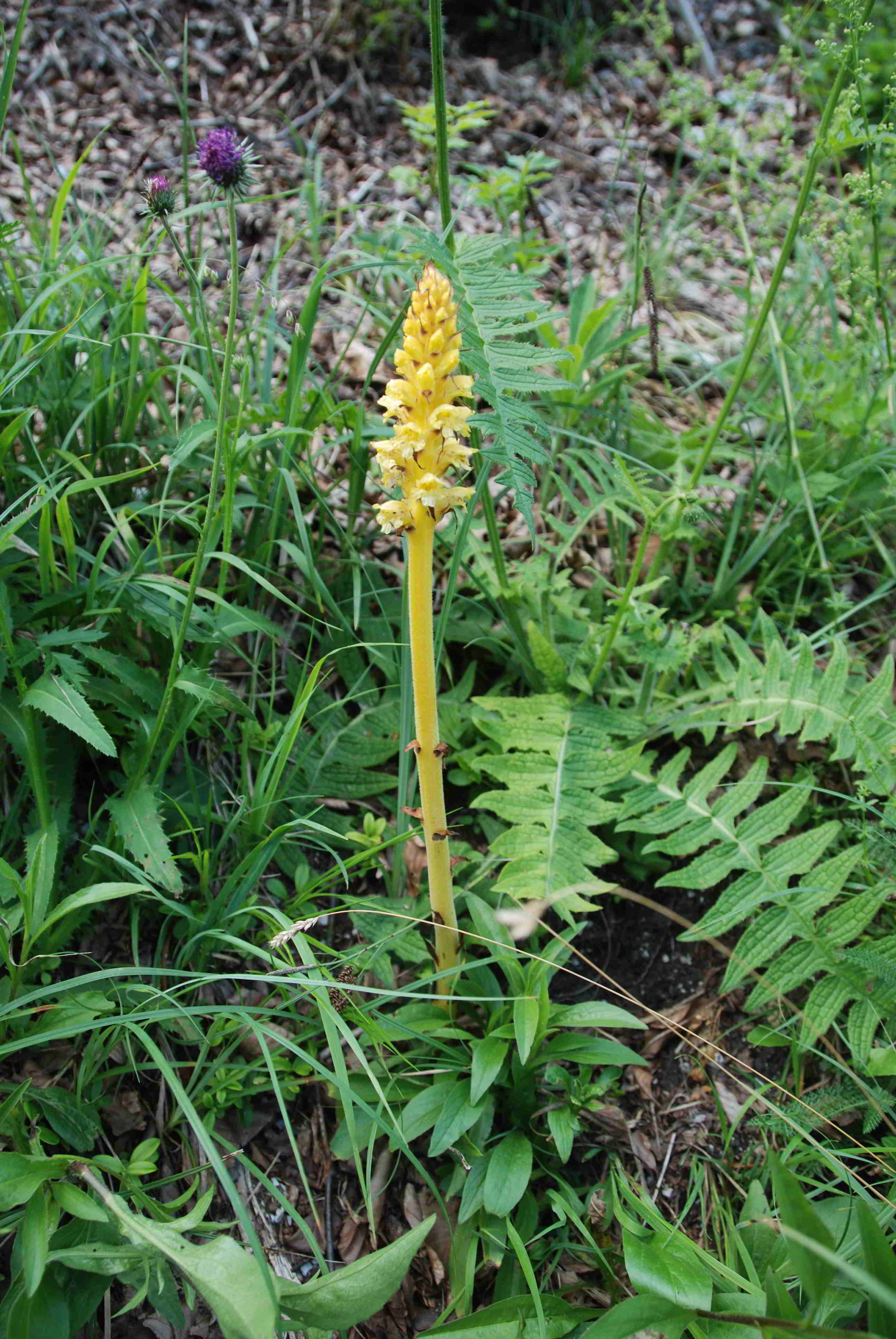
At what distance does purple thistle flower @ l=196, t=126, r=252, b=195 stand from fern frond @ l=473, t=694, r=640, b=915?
4.37ft

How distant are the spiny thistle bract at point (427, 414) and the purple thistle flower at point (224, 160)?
73 cm

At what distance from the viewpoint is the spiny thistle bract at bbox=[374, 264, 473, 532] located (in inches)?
54.4

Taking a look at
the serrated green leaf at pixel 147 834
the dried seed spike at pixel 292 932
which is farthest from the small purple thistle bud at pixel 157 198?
the dried seed spike at pixel 292 932

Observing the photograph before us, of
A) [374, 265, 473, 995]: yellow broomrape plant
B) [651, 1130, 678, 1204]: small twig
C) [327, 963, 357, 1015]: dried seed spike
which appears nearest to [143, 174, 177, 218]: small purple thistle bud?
[374, 265, 473, 995]: yellow broomrape plant

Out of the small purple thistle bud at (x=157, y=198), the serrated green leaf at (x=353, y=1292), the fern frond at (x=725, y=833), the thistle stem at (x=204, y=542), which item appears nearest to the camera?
the serrated green leaf at (x=353, y=1292)

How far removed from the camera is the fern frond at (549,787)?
217 centimetres

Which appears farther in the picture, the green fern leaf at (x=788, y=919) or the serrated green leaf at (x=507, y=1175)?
the green fern leaf at (x=788, y=919)

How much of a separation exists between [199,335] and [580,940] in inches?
77.8

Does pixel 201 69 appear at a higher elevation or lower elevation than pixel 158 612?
higher

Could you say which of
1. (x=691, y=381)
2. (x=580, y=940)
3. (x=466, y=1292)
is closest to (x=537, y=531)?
(x=691, y=381)

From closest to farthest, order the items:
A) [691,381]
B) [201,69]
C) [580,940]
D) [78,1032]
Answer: [78,1032], [580,940], [691,381], [201,69]

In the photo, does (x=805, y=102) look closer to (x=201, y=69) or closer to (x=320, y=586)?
(x=201, y=69)

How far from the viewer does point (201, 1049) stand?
6.48ft

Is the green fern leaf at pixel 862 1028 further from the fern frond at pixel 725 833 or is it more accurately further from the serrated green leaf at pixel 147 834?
the serrated green leaf at pixel 147 834
